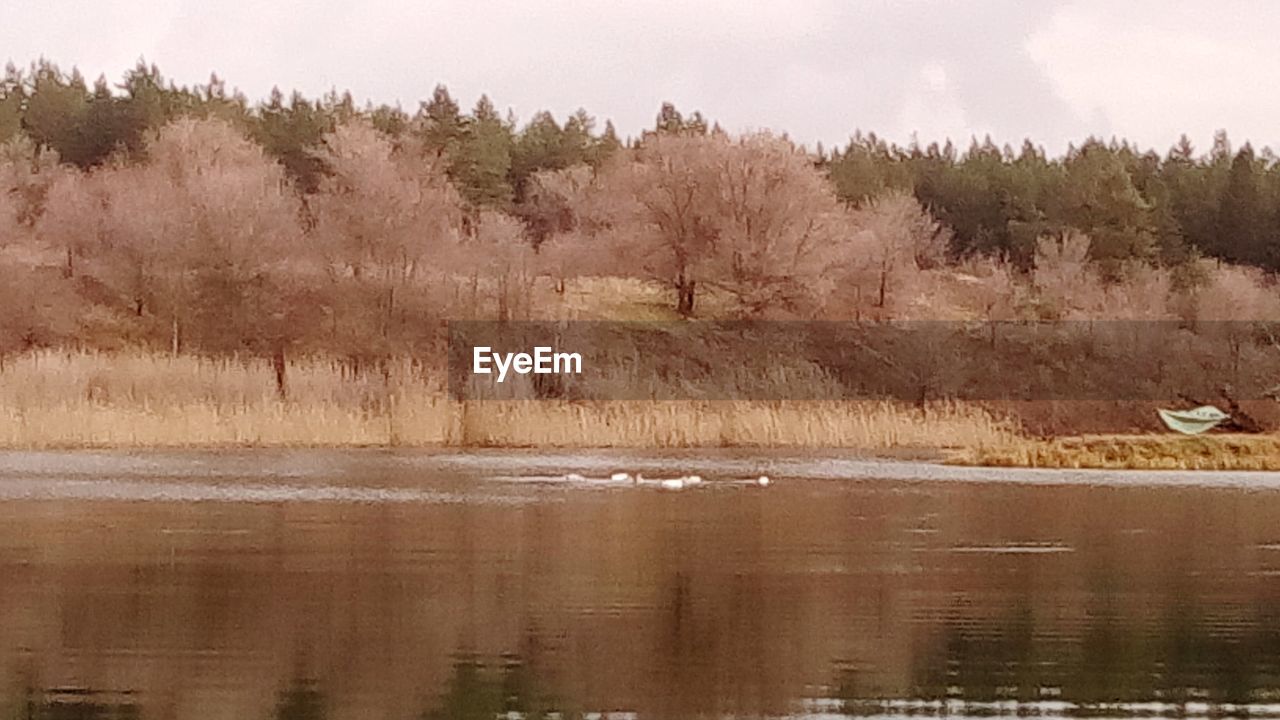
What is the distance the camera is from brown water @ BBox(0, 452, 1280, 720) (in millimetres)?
10758

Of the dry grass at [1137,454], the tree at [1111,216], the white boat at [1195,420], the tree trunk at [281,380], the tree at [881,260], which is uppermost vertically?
the tree at [1111,216]

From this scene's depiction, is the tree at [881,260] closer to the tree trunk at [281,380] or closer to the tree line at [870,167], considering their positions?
the tree line at [870,167]

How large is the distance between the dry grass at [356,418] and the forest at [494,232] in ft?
44.4

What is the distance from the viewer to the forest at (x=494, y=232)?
48188mm

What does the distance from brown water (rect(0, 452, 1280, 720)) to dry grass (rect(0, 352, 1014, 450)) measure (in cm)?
523

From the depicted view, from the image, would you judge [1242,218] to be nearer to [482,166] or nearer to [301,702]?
[482,166]

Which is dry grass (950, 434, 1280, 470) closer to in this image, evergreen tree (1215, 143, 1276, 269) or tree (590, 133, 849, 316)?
tree (590, 133, 849, 316)

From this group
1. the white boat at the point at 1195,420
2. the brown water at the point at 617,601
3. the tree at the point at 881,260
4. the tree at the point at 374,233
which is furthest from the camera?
the tree at the point at 881,260

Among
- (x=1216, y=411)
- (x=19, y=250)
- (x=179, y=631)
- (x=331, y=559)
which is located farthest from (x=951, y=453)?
(x=19, y=250)

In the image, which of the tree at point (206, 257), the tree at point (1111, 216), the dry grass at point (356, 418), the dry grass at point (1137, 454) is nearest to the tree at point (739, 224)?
the tree at point (206, 257)

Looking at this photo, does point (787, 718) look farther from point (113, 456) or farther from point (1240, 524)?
point (113, 456)

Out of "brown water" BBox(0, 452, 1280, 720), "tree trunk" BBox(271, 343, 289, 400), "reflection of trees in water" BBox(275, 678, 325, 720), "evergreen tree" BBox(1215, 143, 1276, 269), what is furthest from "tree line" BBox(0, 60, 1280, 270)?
"reflection of trees in water" BBox(275, 678, 325, 720)

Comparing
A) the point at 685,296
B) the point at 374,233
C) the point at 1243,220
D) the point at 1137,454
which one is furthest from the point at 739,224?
the point at 1243,220

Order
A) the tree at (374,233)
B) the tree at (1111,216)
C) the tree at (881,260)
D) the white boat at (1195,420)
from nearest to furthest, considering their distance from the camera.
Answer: the white boat at (1195,420) → the tree at (374,233) → the tree at (881,260) → the tree at (1111,216)
